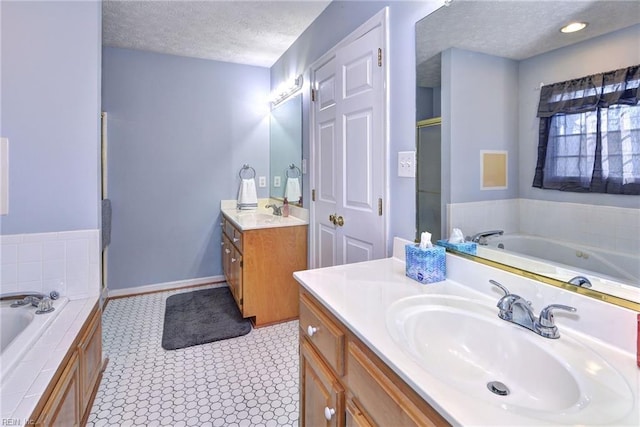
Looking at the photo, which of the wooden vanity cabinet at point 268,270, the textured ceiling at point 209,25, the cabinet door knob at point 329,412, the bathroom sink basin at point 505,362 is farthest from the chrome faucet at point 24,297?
the textured ceiling at point 209,25

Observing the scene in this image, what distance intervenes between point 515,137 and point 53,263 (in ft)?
7.26

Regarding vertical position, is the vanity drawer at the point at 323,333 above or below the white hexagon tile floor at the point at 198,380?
above

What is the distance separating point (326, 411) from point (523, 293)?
73 centimetres

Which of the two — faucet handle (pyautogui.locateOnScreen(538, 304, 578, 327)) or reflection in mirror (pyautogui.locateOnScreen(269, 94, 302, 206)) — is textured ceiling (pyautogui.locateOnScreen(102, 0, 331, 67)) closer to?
reflection in mirror (pyautogui.locateOnScreen(269, 94, 302, 206))

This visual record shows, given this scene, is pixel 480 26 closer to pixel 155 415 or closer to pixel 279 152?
pixel 155 415

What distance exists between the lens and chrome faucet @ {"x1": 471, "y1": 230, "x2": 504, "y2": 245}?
3.90ft

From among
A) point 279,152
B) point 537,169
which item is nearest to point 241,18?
point 279,152

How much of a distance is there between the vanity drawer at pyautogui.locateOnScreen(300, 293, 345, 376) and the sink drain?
0.41m

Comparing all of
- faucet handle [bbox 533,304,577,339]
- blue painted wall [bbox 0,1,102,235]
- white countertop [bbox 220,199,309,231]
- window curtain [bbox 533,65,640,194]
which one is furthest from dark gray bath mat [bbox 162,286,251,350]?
window curtain [bbox 533,65,640,194]

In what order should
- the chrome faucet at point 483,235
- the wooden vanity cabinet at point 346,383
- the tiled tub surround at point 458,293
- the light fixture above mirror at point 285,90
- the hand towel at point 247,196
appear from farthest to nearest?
the hand towel at point 247,196
the light fixture above mirror at point 285,90
the chrome faucet at point 483,235
the wooden vanity cabinet at point 346,383
the tiled tub surround at point 458,293

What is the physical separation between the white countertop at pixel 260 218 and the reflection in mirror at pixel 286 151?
0.40ft

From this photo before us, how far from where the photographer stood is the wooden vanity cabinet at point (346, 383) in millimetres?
746

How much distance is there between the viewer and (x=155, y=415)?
5.51 feet

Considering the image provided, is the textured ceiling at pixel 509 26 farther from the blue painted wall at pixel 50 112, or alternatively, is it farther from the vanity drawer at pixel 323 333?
the blue painted wall at pixel 50 112
